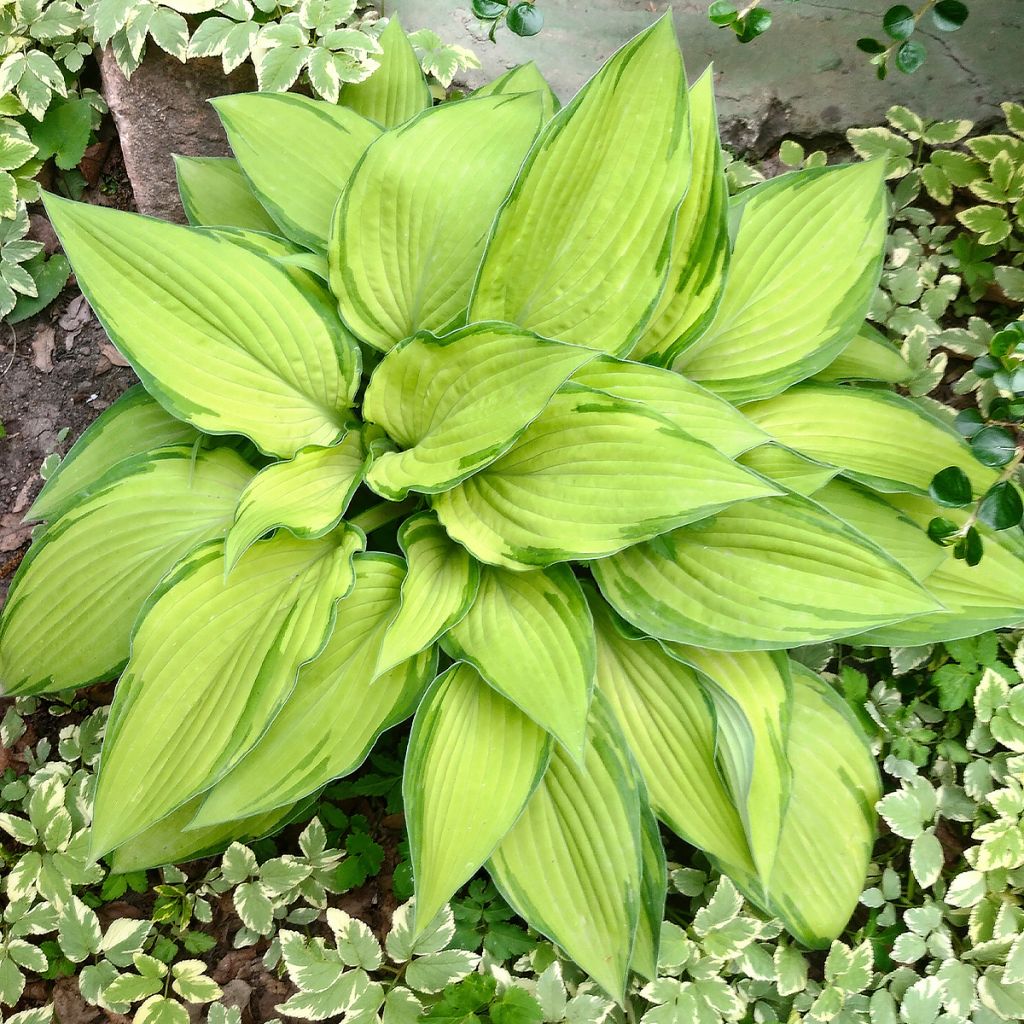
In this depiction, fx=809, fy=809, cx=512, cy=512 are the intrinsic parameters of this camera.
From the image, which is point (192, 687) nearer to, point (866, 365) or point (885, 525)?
point (885, 525)

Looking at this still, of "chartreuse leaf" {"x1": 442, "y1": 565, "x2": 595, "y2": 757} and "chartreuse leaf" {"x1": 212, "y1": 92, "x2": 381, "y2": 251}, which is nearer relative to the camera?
"chartreuse leaf" {"x1": 442, "y1": 565, "x2": 595, "y2": 757}

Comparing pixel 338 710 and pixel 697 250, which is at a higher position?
pixel 697 250

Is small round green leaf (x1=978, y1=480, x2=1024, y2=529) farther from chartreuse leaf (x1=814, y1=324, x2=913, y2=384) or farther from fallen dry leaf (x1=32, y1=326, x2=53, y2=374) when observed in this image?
fallen dry leaf (x1=32, y1=326, x2=53, y2=374)

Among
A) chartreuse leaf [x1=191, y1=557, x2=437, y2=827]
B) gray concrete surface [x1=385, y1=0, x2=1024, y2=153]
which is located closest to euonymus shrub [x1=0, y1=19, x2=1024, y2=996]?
chartreuse leaf [x1=191, y1=557, x2=437, y2=827]

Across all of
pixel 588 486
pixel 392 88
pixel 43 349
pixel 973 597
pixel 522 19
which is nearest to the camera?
pixel 588 486

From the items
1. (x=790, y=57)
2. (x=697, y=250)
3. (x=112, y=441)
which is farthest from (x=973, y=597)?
(x=112, y=441)

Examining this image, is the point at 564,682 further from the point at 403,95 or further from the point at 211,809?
the point at 403,95

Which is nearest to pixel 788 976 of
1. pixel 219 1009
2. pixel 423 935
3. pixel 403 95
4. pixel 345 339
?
pixel 423 935
